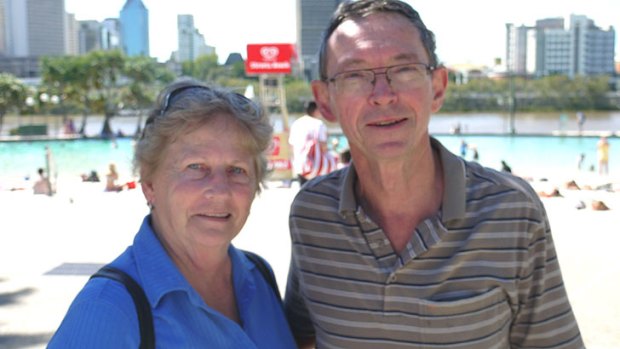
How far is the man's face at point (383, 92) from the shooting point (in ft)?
6.10

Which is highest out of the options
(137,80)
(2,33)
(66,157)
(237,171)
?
(2,33)

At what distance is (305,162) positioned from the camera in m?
8.32

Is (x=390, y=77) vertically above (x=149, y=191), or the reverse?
(x=390, y=77)

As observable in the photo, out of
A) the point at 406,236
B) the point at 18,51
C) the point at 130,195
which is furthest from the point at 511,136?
the point at 18,51

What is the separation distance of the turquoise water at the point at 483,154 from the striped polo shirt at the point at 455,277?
70.0ft

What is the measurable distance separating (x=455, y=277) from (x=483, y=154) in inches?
1256

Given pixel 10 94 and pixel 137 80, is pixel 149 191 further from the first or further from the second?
pixel 10 94

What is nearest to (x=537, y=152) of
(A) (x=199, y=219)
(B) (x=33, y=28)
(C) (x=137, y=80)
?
(A) (x=199, y=219)

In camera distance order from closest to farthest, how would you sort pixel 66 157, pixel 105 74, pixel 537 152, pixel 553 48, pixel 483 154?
pixel 483 154 → pixel 537 152 → pixel 66 157 → pixel 105 74 → pixel 553 48

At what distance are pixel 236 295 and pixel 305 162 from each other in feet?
20.8

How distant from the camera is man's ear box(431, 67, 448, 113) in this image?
6.47 feet

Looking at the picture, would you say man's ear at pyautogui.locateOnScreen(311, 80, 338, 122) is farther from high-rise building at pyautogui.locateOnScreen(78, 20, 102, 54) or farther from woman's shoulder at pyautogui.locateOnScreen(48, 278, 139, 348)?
high-rise building at pyautogui.locateOnScreen(78, 20, 102, 54)

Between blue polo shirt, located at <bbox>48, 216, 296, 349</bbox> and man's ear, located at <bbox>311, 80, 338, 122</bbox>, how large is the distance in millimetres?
511

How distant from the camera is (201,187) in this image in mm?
1853
